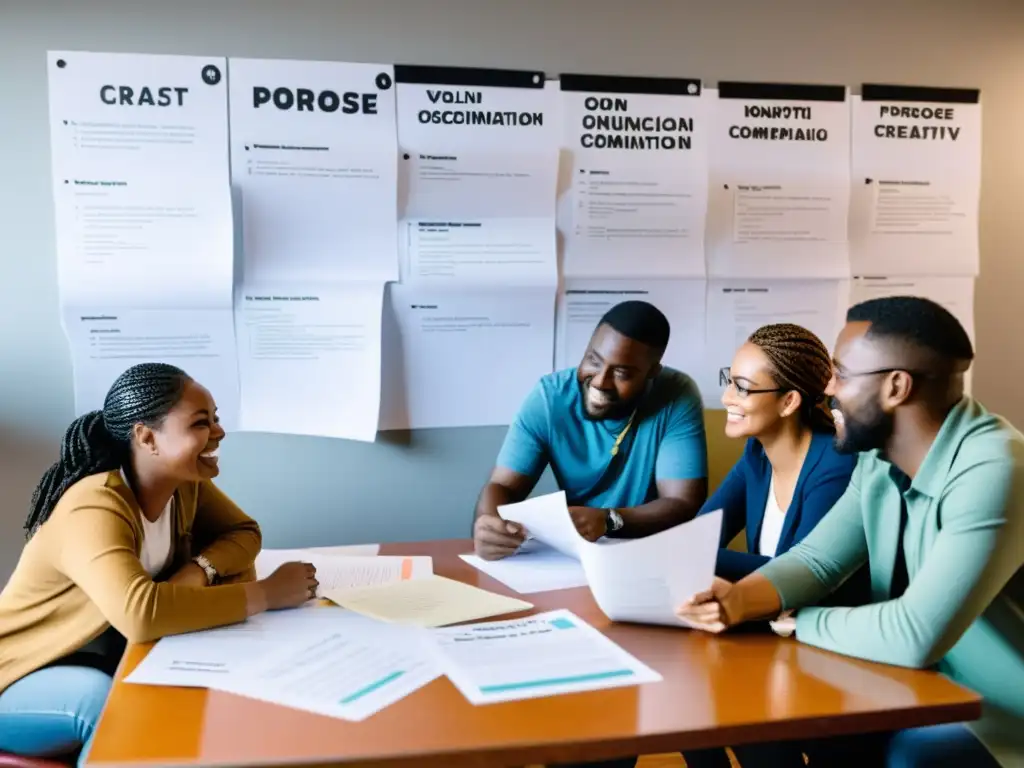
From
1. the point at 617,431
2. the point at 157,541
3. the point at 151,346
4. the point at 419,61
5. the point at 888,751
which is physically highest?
the point at 419,61

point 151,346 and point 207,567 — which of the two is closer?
point 207,567

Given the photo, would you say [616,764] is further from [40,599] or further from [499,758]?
[40,599]

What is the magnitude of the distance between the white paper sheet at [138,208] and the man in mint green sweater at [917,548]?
1622 millimetres

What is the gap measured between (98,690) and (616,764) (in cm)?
99

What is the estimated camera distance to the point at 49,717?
138 centimetres

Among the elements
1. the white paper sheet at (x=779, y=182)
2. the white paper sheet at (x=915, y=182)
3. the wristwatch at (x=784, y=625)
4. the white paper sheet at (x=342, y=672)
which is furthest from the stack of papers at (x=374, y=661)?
the white paper sheet at (x=915, y=182)

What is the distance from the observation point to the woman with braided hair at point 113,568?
1354 mm

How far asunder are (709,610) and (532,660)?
0.31m

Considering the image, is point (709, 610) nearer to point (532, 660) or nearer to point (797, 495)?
point (532, 660)

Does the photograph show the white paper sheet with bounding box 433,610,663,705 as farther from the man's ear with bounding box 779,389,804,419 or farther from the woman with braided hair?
the man's ear with bounding box 779,389,804,419

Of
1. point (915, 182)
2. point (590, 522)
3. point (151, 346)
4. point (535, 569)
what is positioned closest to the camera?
point (535, 569)

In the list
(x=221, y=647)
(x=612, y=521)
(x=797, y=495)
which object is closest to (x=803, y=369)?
(x=797, y=495)

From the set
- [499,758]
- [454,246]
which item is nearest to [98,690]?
[499,758]

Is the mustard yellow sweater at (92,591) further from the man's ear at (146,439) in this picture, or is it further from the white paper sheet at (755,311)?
the white paper sheet at (755,311)
